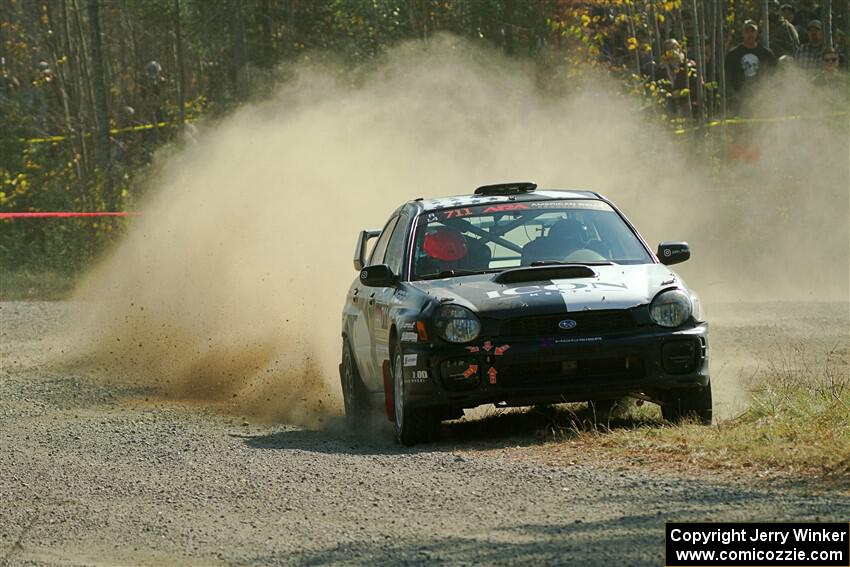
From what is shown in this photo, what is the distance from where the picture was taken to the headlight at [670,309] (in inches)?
370

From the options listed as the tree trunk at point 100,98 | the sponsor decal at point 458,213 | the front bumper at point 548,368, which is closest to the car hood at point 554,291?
the front bumper at point 548,368

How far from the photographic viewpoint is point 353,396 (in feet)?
37.4

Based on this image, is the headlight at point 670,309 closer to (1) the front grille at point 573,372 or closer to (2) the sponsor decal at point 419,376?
(1) the front grille at point 573,372

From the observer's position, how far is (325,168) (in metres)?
20.4

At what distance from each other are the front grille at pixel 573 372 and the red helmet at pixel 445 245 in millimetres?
1312

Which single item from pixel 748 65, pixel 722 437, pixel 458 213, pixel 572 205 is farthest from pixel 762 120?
pixel 722 437

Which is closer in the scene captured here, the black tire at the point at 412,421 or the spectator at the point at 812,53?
the black tire at the point at 412,421

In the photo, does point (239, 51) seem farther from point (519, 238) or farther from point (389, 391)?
point (389, 391)

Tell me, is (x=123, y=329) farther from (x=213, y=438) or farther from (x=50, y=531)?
(x=50, y=531)

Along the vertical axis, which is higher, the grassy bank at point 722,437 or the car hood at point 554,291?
the car hood at point 554,291

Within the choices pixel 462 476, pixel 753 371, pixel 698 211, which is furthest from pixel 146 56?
pixel 462 476

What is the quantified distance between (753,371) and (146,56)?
4030 cm

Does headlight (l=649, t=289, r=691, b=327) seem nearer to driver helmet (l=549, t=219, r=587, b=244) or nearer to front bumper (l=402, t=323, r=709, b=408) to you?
front bumper (l=402, t=323, r=709, b=408)

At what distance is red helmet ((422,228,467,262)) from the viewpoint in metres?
10.4
